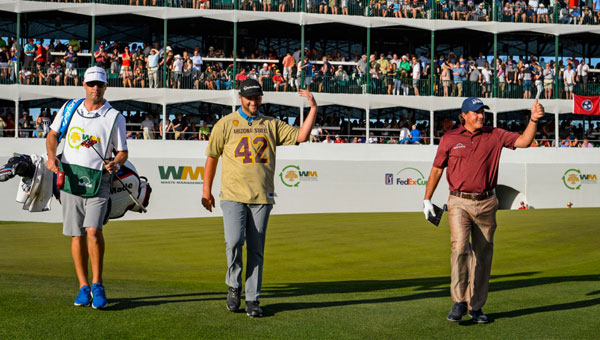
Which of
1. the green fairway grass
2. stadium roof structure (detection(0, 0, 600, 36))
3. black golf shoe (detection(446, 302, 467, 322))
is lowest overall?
the green fairway grass

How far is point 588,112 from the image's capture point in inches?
1379

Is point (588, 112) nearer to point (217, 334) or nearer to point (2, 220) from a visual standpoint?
point (2, 220)

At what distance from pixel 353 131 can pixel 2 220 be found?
1673cm

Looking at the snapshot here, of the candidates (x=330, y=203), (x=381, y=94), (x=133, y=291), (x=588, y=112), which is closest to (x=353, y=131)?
(x=381, y=94)

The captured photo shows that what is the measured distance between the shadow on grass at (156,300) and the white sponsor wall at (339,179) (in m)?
20.6

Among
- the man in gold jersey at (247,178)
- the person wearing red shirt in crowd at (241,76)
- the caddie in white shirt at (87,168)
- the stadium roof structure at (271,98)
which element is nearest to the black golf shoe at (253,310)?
the man in gold jersey at (247,178)

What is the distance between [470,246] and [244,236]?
2.05 m

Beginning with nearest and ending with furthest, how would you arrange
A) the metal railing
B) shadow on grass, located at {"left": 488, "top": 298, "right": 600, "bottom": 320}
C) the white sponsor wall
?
1. shadow on grass, located at {"left": 488, "top": 298, "right": 600, "bottom": 320}
2. the white sponsor wall
3. the metal railing

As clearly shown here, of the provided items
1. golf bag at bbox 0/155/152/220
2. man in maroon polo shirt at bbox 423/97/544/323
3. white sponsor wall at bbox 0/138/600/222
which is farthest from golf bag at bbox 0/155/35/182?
white sponsor wall at bbox 0/138/600/222

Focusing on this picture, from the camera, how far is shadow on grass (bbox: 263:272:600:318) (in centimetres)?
696

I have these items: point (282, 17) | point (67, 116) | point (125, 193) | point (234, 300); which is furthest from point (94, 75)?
point (282, 17)

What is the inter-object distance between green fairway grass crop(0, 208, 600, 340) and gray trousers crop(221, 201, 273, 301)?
1.16ft

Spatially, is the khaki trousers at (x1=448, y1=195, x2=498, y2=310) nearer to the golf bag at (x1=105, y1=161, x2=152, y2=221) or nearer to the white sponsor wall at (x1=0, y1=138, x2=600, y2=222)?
the golf bag at (x1=105, y1=161, x2=152, y2=221)

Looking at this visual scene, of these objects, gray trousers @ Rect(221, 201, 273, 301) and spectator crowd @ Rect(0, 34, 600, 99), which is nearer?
gray trousers @ Rect(221, 201, 273, 301)
